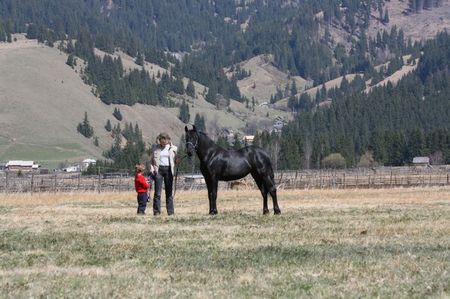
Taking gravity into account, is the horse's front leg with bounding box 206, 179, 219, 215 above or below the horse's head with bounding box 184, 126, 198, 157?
below

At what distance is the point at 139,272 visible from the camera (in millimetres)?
12609

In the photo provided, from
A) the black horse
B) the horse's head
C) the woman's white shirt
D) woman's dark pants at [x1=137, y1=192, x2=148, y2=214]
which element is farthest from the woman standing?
the black horse

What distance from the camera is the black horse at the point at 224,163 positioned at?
25.0 metres

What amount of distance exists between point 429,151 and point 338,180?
106973 mm

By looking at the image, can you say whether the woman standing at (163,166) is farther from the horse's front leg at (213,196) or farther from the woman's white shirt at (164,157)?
the horse's front leg at (213,196)

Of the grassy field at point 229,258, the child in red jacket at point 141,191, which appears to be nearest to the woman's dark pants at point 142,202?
the child in red jacket at point 141,191

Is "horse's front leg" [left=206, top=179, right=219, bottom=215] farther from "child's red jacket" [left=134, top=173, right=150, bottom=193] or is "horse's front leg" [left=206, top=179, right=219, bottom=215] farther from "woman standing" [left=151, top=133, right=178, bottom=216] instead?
"child's red jacket" [left=134, top=173, right=150, bottom=193]

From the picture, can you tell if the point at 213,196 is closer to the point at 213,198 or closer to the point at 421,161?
the point at 213,198

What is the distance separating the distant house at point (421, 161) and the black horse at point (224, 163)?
164300 millimetres

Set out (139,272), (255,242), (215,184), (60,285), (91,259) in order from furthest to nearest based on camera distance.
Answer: (215,184) < (255,242) < (91,259) < (139,272) < (60,285)

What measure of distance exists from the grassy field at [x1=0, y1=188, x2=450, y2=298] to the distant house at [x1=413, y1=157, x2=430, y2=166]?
168m

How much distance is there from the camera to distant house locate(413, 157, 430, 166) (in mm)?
186425

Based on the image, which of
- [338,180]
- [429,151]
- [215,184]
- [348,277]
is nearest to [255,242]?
[348,277]

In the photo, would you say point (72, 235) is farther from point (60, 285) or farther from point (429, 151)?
point (429, 151)
